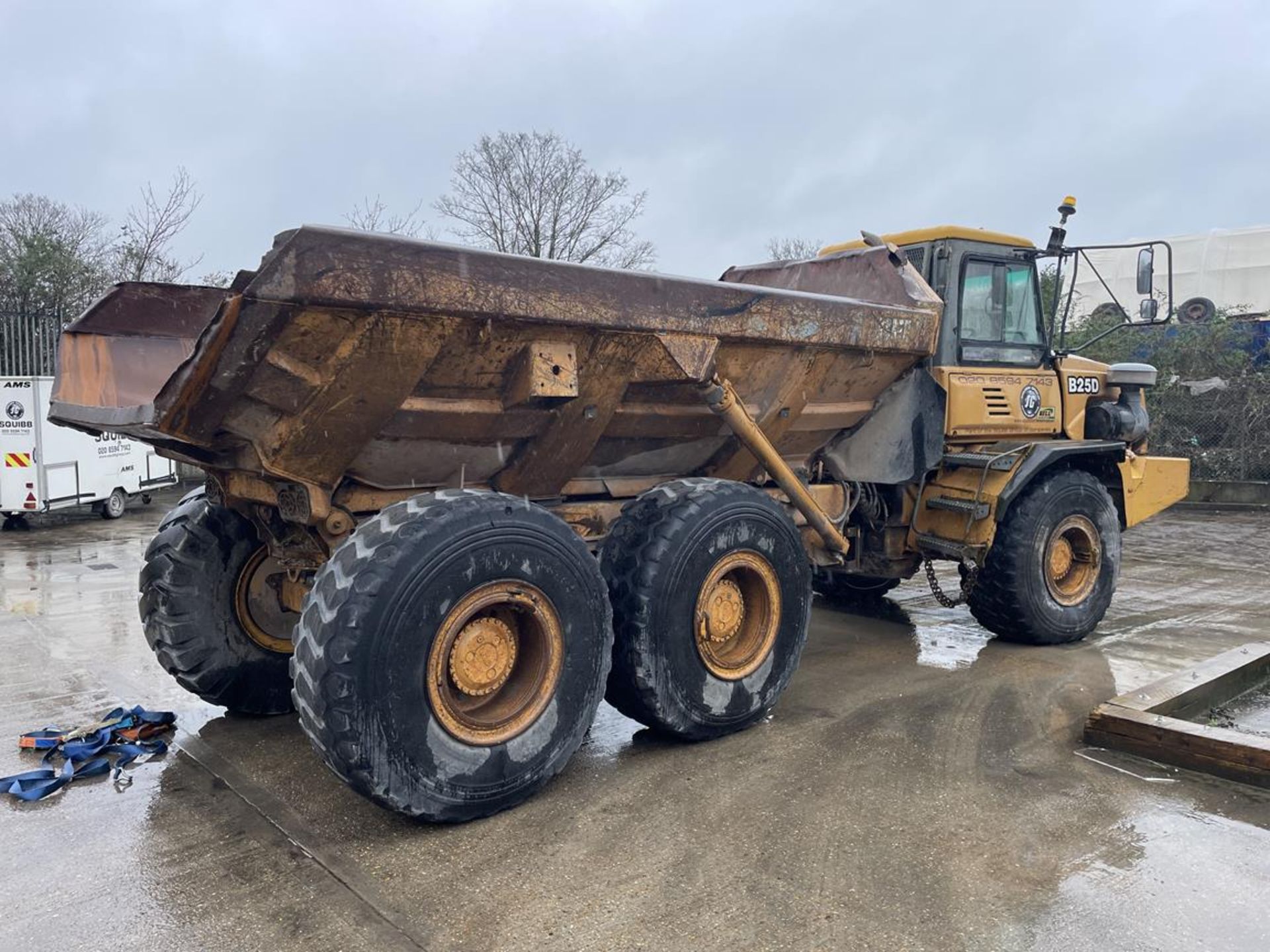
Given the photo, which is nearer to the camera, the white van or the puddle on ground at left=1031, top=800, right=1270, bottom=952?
the puddle on ground at left=1031, top=800, right=1270, bottom=952

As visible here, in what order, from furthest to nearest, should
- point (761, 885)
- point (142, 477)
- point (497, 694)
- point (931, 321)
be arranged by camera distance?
point (142, 477) < point (931, 321) < point (497, 694) < point (761, 885)

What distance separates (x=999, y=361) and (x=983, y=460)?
29.9 inches

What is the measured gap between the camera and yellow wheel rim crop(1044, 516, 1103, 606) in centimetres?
631

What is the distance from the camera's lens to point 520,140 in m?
22.8

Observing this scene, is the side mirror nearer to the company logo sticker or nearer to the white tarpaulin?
the company logo sticker

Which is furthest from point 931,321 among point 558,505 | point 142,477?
point 142,477

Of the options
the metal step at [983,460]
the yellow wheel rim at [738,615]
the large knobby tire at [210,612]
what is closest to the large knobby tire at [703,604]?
the yellow wheel rim at [738,615]

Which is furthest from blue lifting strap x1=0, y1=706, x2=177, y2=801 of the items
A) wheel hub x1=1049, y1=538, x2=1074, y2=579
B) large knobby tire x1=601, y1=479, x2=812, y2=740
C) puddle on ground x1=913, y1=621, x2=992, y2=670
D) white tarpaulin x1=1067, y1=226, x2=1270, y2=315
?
white tarpaulin x1=1067, y1=226, x2=1270, y2=315

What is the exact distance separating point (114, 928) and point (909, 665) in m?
4.39

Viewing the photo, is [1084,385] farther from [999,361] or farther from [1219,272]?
[1219,272]

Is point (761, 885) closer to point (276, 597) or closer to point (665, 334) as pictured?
point (665, 334)

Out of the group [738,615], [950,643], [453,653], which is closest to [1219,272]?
[950,643]

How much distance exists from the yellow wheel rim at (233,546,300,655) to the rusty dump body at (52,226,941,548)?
Result: 0.66m

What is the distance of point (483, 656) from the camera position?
377 cm
